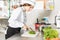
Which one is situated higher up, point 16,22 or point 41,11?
point 41,11

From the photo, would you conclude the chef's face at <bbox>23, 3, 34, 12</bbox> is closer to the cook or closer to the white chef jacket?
the cook

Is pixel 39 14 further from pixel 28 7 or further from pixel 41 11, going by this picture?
pixel 28 7

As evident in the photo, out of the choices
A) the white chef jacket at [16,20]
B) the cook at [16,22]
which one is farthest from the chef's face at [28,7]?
the white chef jacket at [16,20]

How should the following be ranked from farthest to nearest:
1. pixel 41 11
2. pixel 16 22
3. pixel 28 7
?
pixel 41 11 → pixel 28 7 → pixel 16 22

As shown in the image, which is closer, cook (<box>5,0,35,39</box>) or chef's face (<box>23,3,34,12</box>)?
cook (<box>5,0,35,39</box>)

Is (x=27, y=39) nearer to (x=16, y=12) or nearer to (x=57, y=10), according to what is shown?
(x=16, y=12)

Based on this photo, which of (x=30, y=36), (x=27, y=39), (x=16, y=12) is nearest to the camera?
(x=27, y=39)

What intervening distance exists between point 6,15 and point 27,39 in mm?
698

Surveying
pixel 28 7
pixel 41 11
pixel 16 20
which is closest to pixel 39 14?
pixel 41 11

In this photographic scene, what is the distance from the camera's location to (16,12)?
1.76 meters

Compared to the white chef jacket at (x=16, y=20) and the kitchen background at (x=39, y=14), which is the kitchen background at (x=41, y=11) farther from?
the white chef jacket at (x=16, y=20)

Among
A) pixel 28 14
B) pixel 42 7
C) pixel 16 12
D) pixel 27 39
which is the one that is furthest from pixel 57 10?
pixel 27 39

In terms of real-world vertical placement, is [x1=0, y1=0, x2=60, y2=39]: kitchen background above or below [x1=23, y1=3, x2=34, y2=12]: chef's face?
below

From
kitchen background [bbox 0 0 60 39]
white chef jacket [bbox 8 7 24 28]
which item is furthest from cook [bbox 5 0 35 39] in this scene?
kitchen background [bbox 0 0 60 39]
